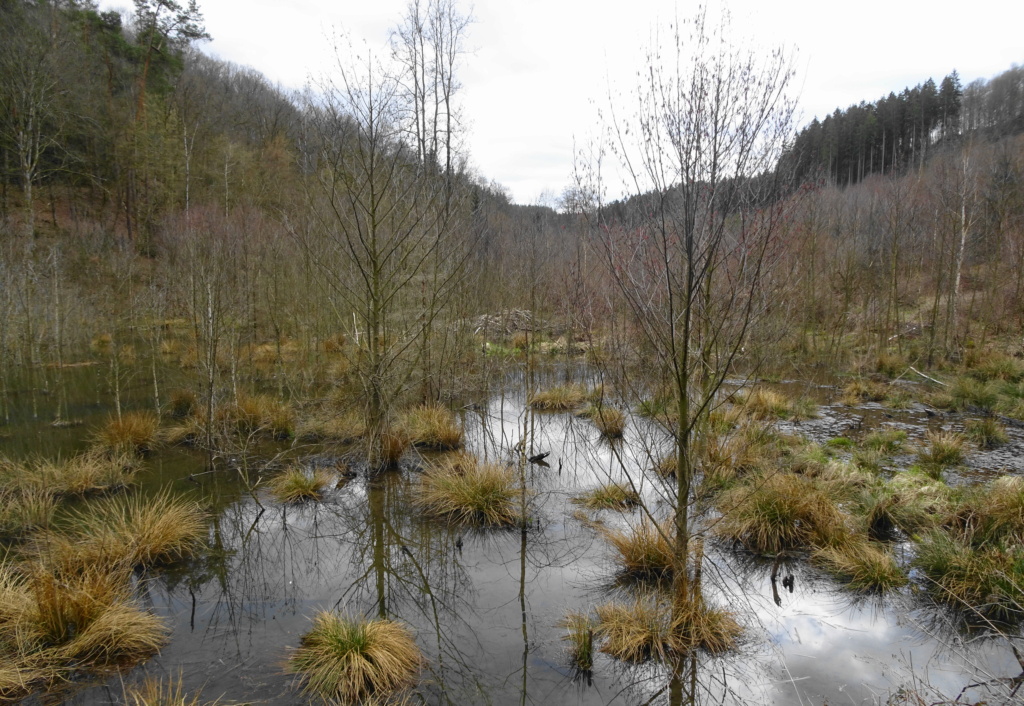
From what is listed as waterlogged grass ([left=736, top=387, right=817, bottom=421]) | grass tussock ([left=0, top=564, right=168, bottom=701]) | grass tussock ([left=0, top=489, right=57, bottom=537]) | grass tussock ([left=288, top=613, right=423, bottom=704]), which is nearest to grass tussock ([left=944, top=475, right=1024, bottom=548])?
waterlogged grass ([left=736, top=387, right=817, bottom=421])

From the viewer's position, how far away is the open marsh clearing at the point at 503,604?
4.06 meters

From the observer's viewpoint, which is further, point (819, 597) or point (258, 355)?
point (258, 355)

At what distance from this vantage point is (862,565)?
5348 millimetres

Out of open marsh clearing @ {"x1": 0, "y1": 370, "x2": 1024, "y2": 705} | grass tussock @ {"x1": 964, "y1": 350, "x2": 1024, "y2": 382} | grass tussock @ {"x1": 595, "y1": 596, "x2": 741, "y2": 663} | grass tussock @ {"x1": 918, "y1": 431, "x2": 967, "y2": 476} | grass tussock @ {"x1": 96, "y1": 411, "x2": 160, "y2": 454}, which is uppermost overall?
grass tussock @ {"x1": 964, "y1": 350, "x2": 1024, "y2": 382}

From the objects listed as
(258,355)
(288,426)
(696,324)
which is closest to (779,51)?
(696,324)

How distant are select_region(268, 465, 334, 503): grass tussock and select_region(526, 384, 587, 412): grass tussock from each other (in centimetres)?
612

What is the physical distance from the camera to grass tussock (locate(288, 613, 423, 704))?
153 inches

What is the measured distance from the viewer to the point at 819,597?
17.1 feet

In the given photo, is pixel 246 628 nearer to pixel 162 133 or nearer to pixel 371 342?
pixel 371 342

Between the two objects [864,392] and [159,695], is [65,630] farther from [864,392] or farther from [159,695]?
[864,392]

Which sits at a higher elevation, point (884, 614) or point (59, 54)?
point (59, 54)

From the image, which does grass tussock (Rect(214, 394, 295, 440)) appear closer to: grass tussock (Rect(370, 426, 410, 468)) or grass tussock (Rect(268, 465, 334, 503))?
grass tussock (Rect(268, 465, 334, 503))

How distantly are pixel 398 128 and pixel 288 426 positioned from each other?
5.63 m

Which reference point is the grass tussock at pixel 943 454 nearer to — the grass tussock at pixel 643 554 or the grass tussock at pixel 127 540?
the grass tussock at pixel 643 554
